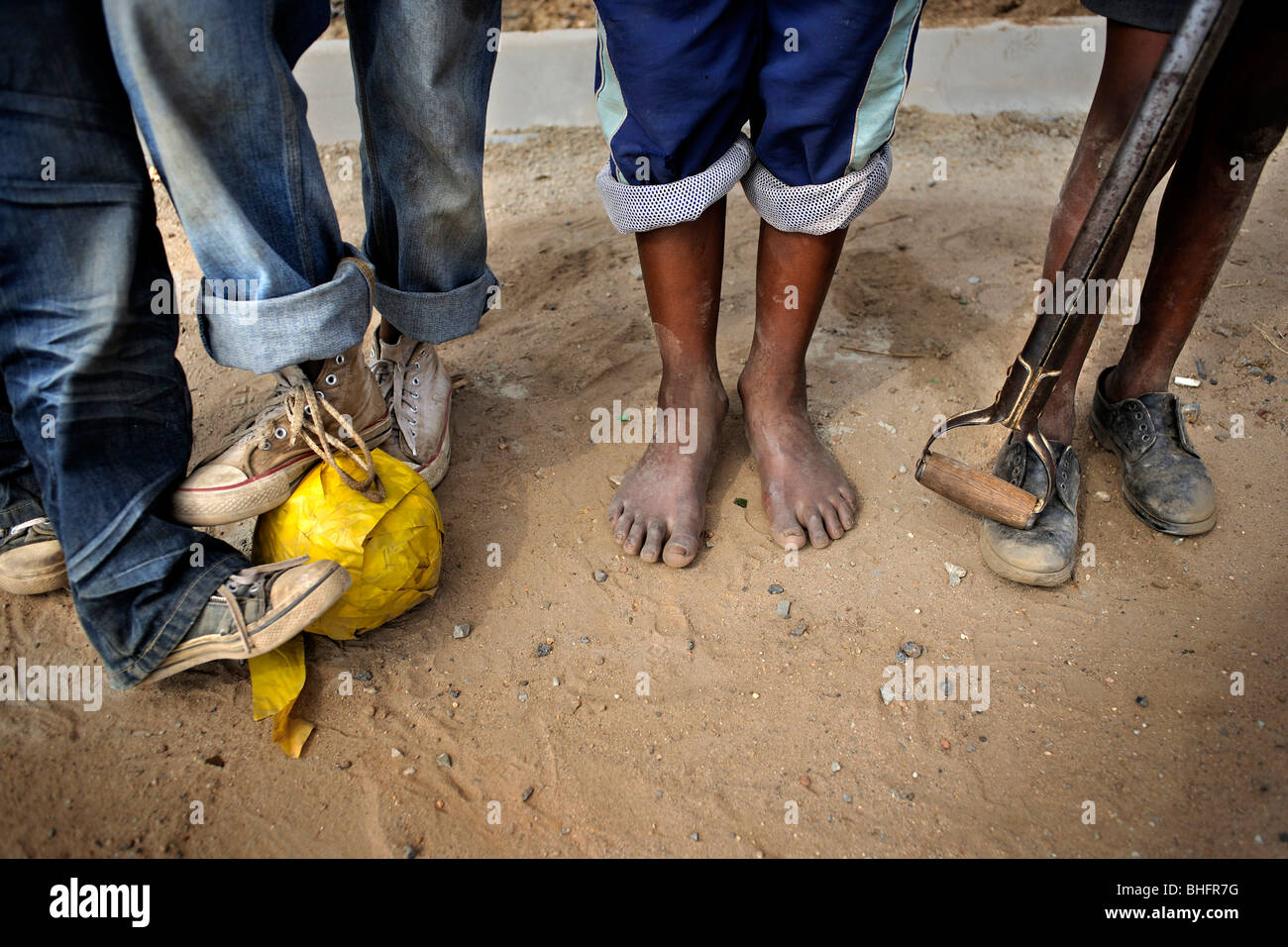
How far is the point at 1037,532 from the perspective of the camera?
6.00ft

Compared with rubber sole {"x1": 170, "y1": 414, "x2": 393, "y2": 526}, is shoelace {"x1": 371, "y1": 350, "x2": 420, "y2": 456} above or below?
below

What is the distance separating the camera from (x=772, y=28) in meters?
1.60

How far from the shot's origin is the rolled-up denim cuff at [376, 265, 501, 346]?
1.97m

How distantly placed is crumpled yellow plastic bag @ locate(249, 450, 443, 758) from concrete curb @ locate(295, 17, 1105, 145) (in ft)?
8.85

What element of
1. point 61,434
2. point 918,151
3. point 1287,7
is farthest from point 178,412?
point 918,151

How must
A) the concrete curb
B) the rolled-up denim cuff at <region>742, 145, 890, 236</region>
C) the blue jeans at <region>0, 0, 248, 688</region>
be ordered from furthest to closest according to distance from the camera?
the concrete curb → the rolled-up denim cuff at <region>742, 145, 890, 236</region> → the blue jeans at <region>0, 0, 248, 688</region>

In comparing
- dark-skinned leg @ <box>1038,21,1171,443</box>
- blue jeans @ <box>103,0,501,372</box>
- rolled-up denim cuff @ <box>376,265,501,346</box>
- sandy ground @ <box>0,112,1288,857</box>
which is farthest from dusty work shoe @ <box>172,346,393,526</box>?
dark-skinned leg @ <box>1038,21,1171,443</box>

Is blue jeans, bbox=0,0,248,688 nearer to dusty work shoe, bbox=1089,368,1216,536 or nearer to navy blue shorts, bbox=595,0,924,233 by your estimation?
navy blue shorts, bbox=595,0,924,233

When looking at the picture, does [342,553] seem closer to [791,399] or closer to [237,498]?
[237,498]

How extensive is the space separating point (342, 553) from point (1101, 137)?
5.84 ft

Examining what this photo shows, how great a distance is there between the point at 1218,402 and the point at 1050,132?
1950mm

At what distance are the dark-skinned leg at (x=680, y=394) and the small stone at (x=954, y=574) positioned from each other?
583 mm

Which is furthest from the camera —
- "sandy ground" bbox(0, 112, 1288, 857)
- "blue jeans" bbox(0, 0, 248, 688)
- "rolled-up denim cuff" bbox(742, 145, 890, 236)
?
"rolled-up denim cuff" bbox(742, 145, 890, 236)
